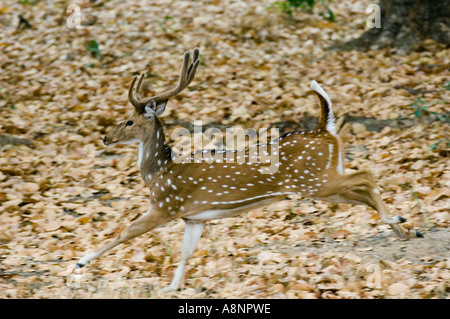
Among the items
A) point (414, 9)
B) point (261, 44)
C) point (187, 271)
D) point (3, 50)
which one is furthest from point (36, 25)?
point (187, 271)

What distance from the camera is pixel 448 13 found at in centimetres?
903

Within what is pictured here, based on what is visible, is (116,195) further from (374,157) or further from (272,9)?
(272,9)

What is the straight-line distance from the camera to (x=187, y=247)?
4.88 metres

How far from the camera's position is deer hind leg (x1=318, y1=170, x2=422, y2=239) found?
4695 mm

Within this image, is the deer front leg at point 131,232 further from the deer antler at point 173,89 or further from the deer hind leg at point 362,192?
the deer hind leg at point 362,192

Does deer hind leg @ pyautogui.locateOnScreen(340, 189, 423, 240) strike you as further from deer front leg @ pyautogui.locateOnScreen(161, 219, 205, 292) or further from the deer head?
the deer head

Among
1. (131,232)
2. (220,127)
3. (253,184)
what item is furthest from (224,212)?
(220,127)

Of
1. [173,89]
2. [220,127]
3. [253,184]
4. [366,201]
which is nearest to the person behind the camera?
[253,184]

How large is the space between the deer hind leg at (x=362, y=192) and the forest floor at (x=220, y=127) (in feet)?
1.06

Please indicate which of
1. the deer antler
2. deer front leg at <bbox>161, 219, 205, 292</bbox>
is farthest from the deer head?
deer front leg at <bbox>161, 219, 205, 292</bbox>

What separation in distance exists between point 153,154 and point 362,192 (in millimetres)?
1650

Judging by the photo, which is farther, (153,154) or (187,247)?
(153,154)

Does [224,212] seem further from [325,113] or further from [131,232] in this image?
[325,113]

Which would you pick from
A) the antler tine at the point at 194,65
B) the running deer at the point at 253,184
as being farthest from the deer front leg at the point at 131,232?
the antler tine at the point at 194,65
